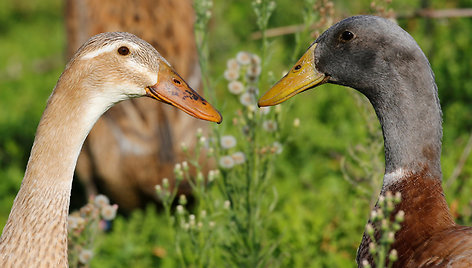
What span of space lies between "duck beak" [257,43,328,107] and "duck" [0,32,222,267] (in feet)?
1.81

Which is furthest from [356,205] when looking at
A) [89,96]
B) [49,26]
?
[49,26]

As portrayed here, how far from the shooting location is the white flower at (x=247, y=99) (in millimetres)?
3656

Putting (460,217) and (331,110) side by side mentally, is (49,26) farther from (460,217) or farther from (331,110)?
(460,217)

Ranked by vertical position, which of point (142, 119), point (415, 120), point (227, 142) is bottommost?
point (142, 119)

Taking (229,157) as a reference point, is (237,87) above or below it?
above

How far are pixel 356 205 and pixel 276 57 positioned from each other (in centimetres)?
298

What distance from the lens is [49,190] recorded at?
9.09 feet

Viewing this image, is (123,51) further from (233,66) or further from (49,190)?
(233,66)

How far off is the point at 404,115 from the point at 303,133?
3324 millimetres

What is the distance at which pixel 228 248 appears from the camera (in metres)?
3.72

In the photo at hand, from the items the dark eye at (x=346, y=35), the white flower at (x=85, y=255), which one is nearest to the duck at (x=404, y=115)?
Answer: the dark eye at (x=346, y=35)

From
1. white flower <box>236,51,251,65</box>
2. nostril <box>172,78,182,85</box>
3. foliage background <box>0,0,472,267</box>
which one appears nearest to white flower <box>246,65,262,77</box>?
white flower <box>236,51,251,65</box>

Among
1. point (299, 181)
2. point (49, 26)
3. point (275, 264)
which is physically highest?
point (49, 26)

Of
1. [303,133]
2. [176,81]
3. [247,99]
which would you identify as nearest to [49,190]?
[176,81]
